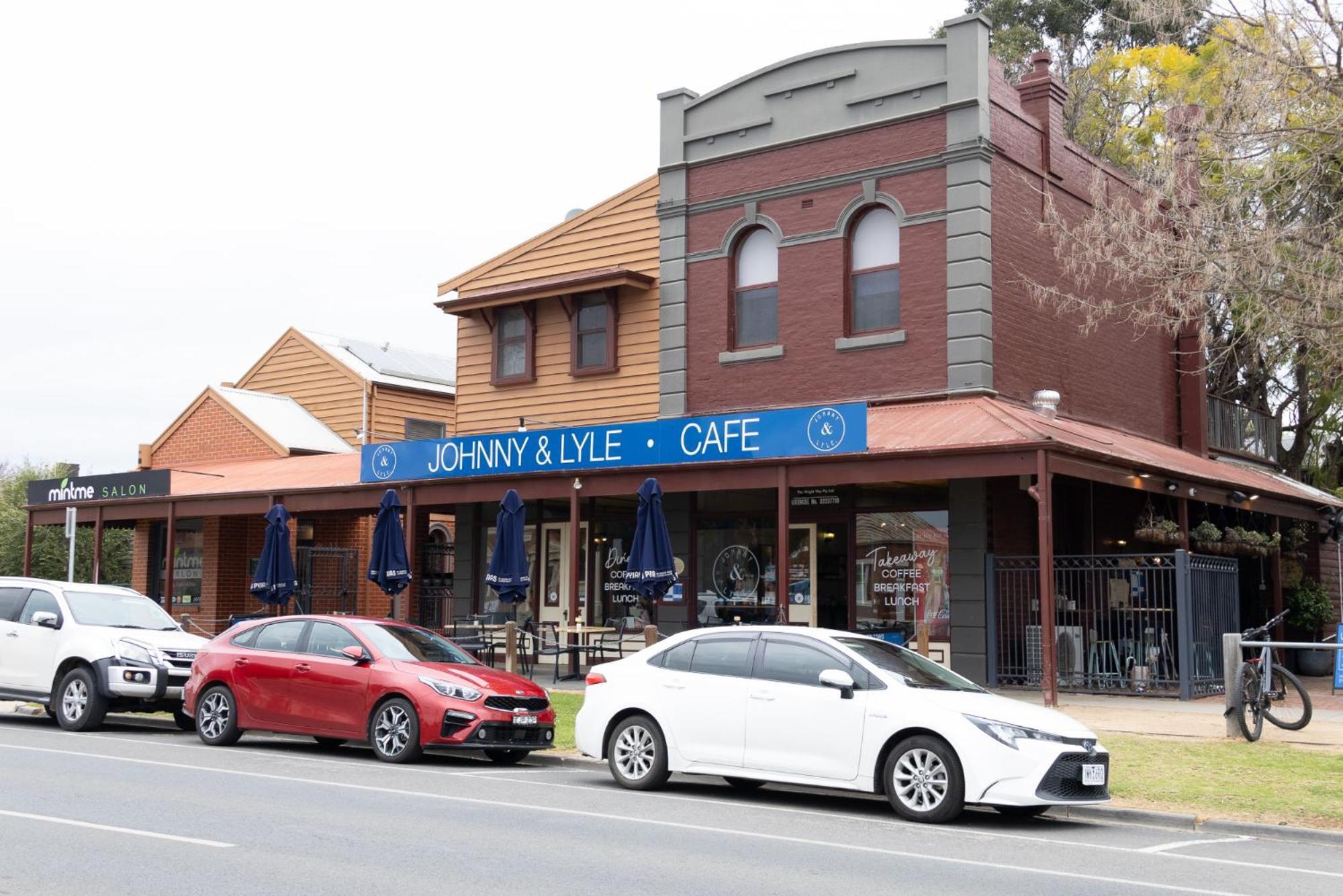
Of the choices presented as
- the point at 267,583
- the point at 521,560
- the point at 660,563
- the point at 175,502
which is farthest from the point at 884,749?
the point at 175,502

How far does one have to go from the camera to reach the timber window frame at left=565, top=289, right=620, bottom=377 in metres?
22.5

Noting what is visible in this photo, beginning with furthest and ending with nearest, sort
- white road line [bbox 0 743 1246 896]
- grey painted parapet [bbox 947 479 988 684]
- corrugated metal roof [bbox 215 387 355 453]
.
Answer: corrugated metal roof [bbox 215 387 355 453] < grey painted parapet [bbox 947 479 988 684] < white road line [bbox 0 743 1246 896]

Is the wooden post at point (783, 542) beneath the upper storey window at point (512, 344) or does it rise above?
beneath

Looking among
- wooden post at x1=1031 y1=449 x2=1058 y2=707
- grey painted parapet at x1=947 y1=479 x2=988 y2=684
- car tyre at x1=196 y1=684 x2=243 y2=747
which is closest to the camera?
car tyre at x1=196 y1=684 x2=243 y2=747

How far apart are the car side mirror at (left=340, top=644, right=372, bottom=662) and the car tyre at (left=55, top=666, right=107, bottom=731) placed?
3.77m

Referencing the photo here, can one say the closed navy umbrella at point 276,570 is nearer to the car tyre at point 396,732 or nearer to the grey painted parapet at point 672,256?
the grey painted parapet at point 672,256

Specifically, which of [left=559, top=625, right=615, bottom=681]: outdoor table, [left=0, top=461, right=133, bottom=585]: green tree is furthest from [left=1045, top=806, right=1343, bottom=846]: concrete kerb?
[left=0, top=461, right=133, bottom=585]: green tree

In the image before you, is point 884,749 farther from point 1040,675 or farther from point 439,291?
point 439,291

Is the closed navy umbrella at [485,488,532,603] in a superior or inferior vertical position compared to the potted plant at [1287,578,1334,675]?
superior

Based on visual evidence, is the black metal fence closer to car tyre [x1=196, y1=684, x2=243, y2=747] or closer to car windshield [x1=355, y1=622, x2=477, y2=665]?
car windshield [x1=355, y1=622, x2=477, y2=665]

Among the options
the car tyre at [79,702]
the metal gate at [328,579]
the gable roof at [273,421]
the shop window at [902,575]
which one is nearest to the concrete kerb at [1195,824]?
the shop window at [902,575]

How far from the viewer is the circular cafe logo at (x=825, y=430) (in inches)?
665

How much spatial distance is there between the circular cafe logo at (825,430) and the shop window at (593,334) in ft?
19.9

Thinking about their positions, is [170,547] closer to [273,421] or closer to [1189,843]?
[273,421]
